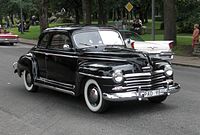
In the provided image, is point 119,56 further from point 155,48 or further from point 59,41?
point 155,48

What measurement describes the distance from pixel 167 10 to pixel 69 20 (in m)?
61.2

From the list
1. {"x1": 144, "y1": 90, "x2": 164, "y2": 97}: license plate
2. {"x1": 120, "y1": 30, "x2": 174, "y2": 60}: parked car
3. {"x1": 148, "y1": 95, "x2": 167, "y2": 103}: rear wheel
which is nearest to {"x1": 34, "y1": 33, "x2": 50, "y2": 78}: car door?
{"x1": 148, "y1": 95, "x2": 167, "y2": 103}: rear wheel

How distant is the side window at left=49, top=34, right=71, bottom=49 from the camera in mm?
9650

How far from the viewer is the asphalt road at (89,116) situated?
7.19m

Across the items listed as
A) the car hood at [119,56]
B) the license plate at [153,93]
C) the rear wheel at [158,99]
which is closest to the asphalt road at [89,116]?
the rear wheel at [158,99]

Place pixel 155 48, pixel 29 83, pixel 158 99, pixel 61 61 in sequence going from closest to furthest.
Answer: pixel 158 99, pixel 61 61, pixel 29 83, pixel 155 48

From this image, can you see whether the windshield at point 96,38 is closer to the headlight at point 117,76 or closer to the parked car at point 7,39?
the headlight at point 117,76

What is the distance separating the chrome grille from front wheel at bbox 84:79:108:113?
59 centimetres

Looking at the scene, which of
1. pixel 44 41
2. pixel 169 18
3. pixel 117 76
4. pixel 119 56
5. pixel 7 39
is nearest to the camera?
pixel 117 76

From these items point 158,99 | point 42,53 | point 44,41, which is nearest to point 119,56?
point 158,99

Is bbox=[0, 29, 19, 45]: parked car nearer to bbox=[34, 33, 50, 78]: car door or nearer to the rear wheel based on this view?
bbox=[34, 33, 50, 78]: car door

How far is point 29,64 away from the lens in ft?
36.1

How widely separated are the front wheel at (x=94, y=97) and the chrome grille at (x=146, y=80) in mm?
592

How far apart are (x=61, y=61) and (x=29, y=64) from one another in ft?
5.60
